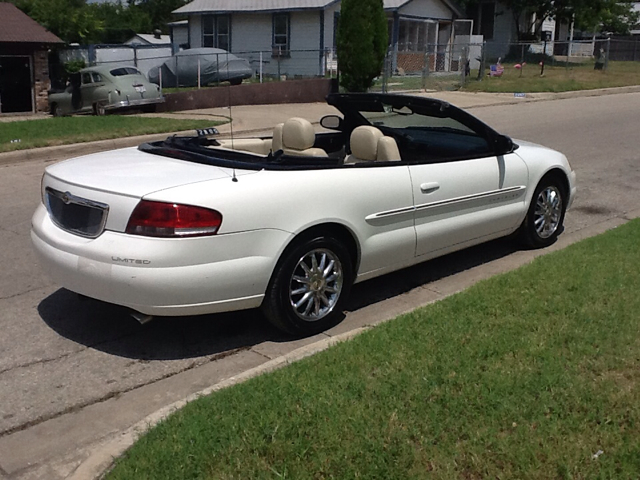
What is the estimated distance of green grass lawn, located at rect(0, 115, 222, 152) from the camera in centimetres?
1302

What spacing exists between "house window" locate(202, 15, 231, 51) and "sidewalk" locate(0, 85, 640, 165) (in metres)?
13.0

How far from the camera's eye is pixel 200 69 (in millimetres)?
28812

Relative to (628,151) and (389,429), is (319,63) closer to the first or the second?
(628,151)

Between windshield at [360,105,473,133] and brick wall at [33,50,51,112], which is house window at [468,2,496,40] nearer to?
brick wall at [33,50,51,112]

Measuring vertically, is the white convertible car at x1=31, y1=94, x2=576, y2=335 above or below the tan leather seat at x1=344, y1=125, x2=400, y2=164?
below

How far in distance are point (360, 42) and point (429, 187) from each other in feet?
59.7

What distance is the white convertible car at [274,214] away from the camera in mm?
4352

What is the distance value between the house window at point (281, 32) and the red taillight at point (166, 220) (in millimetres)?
29827

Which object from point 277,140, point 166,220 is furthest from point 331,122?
point 166,220

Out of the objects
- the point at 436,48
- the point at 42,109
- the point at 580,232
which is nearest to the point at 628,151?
the point at 580,232

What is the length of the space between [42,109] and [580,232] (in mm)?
21303

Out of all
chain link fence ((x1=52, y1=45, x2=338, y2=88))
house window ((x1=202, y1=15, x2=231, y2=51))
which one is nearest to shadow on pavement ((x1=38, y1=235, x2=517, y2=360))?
chain link fence ((x1=52, y1=45, x2=338, y2=88))

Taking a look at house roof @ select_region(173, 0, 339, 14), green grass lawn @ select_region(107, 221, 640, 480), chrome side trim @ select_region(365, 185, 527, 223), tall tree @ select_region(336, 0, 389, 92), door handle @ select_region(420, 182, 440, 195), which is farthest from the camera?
house roof @ select_region(173, 0, 339, 14)

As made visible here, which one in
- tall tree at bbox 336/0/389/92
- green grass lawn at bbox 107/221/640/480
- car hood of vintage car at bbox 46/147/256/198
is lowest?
green grass lawn at bbox 107/221/640/480
